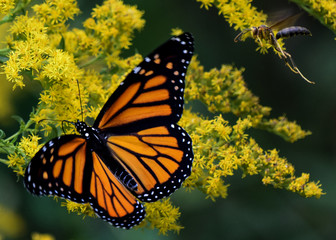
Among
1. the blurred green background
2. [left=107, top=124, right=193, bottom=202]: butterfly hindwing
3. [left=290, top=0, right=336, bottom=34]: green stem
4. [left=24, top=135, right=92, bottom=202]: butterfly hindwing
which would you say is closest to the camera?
[left=24, top=135, right=92, bottom=202]: butterfly hindwing

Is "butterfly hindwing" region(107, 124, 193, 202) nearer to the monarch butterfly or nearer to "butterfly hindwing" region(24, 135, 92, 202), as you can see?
the monarch butterfly

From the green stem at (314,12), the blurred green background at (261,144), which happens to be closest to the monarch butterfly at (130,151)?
the green stem at (314,12)

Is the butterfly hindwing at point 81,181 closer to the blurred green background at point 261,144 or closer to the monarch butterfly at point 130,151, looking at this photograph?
the monarch butterfly at point 130,151

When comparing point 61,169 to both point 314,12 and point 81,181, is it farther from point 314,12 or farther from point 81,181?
point 314,12

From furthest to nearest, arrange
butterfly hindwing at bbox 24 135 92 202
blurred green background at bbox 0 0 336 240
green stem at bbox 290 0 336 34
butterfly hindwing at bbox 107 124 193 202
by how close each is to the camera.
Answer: blurred green background at bbox 0 0 336 240
green stem at bbox 290 0 336 34
butterfly hindwing at bbox 107 124 193 202
butterfly hindwing at bbox 24 135 92 202

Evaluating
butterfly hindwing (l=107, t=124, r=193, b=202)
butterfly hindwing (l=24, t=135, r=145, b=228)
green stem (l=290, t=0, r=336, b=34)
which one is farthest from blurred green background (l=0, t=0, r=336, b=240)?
butterfly hindwing (l=24, t=135, r=145, b=228)

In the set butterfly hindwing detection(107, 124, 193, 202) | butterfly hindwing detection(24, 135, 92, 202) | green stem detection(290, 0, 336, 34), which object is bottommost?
butterfly hindwing detection(24, 135, 92, 202)

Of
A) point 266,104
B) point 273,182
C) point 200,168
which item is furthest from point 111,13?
point 266,104
